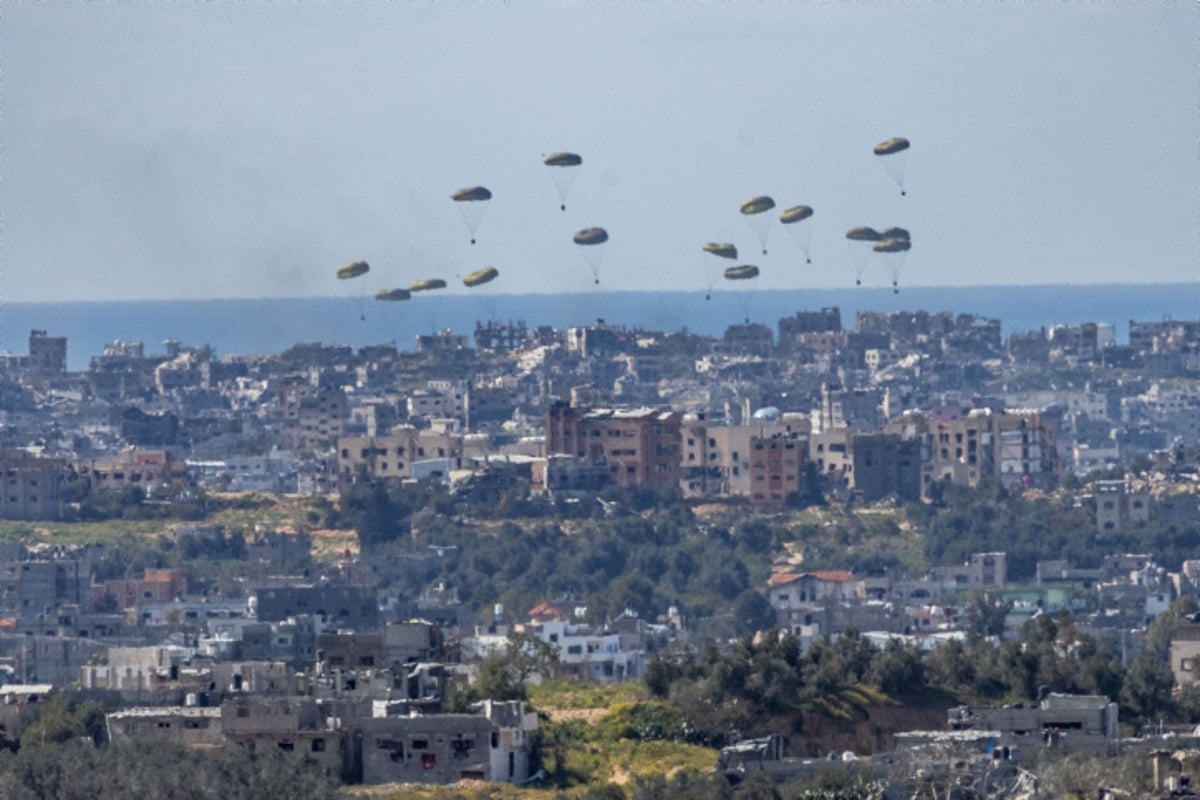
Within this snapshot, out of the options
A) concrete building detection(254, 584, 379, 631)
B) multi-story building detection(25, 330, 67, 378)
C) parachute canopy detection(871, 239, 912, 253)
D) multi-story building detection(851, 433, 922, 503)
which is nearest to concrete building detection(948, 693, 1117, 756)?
concrete building detection(254, 584, 379, 631)

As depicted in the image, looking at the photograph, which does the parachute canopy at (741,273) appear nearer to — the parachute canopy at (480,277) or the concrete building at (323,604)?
the parachute canopy at (480,277)

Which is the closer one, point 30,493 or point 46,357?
point 30,493

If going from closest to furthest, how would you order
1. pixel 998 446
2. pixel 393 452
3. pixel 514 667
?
pixel 514 667, pixel 393 452, pixel 998 446

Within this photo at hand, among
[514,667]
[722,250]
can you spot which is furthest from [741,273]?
[514,667]

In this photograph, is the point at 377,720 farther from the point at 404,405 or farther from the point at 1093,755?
the point at 404,405

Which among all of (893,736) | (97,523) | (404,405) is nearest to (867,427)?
(404,405)

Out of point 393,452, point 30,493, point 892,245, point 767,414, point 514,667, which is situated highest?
point 892,245

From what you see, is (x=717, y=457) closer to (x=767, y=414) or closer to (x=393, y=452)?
(x=393, y=452)
